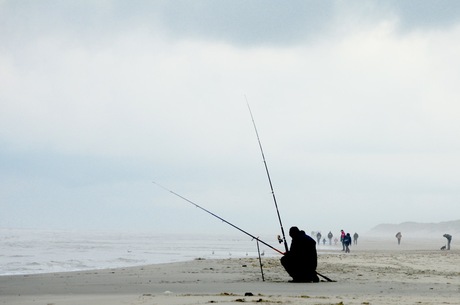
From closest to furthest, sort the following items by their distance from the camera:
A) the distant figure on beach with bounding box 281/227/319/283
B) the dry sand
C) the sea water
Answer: the dry sand
the distant figure on beach with bounding box 281/227/319/283
the sea water

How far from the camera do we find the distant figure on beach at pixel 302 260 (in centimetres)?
1265

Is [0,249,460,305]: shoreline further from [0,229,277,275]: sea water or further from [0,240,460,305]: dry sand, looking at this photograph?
[0,229,277,275]: sea water

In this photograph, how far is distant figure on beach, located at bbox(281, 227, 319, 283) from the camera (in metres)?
12.6

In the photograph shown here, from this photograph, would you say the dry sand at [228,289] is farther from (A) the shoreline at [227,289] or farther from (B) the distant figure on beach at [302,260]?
(B) the distant figure on beach at [302,260]

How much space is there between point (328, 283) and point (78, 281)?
584 cm

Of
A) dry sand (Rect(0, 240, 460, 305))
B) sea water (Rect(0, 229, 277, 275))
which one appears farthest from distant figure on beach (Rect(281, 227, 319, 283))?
sea water (Rect(0, 229, 277, 275))

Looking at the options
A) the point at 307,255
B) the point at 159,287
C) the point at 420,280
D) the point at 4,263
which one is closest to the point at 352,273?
the point at 420,280

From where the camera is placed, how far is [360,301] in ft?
28.0

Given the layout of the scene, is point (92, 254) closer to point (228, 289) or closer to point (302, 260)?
point (302, 260)

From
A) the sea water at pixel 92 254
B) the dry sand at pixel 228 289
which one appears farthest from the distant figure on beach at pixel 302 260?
the sea water at pixel 92 254

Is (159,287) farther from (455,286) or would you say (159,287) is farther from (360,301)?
(455,286)

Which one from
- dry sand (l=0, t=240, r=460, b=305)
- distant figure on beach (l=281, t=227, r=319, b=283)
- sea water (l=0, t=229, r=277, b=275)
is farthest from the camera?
sea water (l=0, t=229, r=277, b=275)

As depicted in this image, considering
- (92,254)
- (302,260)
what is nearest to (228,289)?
(302,260)

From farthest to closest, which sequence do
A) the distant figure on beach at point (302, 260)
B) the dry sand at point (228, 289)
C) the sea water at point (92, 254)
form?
the sea water at point (92, 254) < the distant figure on beach at point (302, 260) < the dry sand at point (228, 289)
